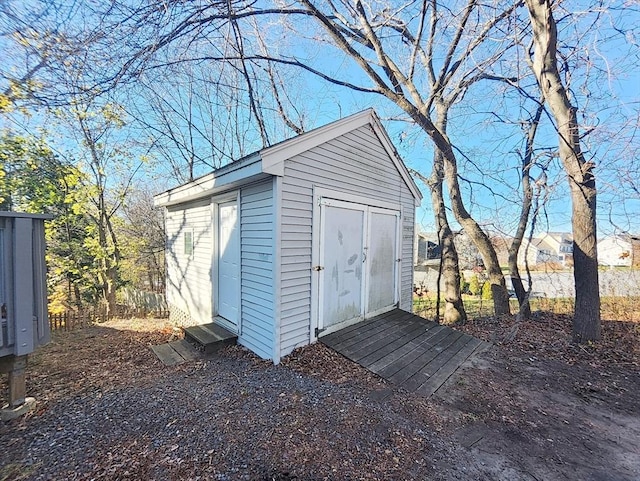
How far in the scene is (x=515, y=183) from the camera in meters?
7.70

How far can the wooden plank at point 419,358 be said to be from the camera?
3491 millimetres

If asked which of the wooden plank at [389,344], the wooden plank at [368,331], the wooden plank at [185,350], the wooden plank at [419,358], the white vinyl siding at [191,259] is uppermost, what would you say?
the white vinyl siding at [191,259]

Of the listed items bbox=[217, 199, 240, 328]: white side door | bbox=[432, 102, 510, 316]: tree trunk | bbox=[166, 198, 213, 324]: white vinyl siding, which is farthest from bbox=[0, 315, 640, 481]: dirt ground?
bbox=[432, 102, 510, 316]: tree trunk

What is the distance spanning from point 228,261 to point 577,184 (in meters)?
6.40

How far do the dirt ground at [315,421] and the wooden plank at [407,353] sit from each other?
8.4 inches

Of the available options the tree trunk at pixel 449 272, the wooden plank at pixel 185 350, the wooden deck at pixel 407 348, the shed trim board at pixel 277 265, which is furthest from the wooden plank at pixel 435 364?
the wooden plank at pixel 185 350

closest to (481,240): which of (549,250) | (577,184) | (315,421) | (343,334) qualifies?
(577,184)

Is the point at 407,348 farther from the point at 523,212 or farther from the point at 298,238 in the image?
the point at 523,212

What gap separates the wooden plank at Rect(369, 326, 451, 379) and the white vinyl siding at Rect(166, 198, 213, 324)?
3365 millimetres

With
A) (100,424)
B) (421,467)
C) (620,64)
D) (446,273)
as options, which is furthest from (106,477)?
(620,64)

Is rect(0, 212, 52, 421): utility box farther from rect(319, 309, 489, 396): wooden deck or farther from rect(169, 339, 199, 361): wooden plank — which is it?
rect(319, 309, 489, 396): wooden deck

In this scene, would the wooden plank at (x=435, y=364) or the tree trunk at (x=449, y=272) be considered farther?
the tree trunk at (x=449, y=272)

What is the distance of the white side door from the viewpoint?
4.49 meters

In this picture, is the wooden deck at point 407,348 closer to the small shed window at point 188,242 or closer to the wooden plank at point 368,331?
the wooden plank at point 368,331
